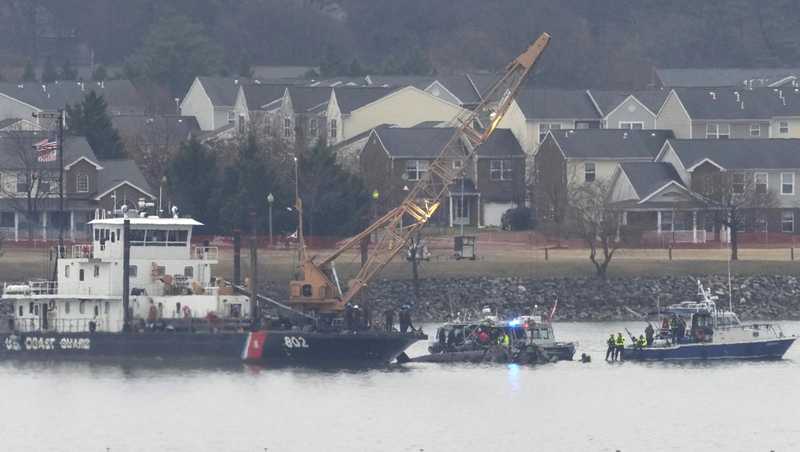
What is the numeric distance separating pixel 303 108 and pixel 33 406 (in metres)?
77.3

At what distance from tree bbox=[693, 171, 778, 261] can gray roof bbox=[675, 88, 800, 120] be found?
18238 mm

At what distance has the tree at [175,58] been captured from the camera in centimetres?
18975

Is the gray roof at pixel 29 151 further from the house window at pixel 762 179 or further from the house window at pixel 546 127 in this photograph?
the house window at pixel 762 179

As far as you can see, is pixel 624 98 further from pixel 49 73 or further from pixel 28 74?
pixel 49 73

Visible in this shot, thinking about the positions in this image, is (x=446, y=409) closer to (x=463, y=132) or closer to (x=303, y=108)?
(x=463, y=132)

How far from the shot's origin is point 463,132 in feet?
324

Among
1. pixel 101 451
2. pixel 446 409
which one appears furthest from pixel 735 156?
pixel 101 451

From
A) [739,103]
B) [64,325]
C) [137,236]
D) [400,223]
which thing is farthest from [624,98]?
[64,325]

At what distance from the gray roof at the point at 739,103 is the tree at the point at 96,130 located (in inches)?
1336

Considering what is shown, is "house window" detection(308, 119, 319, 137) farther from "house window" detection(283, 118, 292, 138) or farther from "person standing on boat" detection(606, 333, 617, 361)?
"person standing on boat" detection(606, 333, 617, 361)

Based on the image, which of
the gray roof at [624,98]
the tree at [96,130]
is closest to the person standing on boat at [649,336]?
the tree at [96,130]

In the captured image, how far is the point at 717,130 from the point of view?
145625mm

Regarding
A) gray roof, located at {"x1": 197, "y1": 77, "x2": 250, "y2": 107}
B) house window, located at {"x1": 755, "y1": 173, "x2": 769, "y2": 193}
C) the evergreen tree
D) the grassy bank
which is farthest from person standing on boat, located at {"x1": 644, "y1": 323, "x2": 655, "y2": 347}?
the evergreen tree

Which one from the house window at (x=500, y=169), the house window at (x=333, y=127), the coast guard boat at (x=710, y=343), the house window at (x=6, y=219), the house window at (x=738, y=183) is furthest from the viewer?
the house window at (x=333, y=127)
